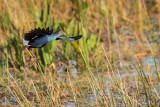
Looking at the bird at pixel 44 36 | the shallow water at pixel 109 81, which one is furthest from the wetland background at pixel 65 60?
the bird at pixel 44 36

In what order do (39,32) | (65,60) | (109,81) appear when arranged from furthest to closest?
(65,60) < (109,81) < (39,32)

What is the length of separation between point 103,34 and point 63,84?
10.4ft

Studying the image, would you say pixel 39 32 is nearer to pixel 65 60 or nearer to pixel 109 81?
pixel 109 81

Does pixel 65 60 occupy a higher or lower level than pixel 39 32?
lower

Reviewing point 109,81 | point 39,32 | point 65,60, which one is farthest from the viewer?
point 65,60

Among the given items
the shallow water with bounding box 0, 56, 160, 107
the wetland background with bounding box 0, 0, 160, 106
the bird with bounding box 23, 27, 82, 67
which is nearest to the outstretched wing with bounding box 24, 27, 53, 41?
the bird with bounding box 23, 27, 82, 67

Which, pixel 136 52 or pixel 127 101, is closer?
pixel 127 101

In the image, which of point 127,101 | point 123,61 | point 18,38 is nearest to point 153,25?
point 123,61

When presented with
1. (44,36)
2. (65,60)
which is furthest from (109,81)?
(65,60)

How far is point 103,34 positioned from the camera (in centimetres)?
666

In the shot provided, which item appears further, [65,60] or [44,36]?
[65,60]

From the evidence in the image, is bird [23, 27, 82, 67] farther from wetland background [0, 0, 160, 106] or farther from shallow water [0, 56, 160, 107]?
wetland background [0, 0, 160, 106]

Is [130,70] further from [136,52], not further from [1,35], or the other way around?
[1,35]

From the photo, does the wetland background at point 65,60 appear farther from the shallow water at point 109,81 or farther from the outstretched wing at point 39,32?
the outstretched wing at point 39,32
